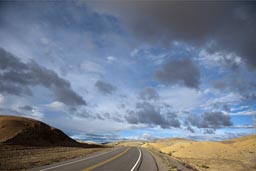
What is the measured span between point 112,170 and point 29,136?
172 feet

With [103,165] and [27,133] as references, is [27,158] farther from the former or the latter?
[27,133]

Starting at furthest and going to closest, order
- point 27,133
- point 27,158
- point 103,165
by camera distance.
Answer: point 27,133, point 27,158, point 103,165

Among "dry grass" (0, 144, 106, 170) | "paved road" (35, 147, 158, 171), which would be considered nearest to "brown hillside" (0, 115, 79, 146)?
"dry grass" (0, 144, 106, 170)

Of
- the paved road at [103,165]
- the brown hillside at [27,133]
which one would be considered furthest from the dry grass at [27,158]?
the brown hillside at [27,133]

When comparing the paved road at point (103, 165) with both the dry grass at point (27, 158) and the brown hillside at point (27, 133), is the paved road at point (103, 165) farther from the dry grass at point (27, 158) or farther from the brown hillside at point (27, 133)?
the brown hillside at point (27, 133)

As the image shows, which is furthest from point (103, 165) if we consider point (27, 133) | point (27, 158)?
point (27, 133)

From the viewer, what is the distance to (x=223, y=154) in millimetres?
57125

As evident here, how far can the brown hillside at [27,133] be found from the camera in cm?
5734

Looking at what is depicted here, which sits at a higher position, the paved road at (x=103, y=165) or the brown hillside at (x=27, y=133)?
the brown hillside at (x=27, y=133)

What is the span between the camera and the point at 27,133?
63.6 metres

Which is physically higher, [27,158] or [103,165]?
[27,158]

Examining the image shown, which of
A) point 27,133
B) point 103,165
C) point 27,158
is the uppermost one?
point 27,133

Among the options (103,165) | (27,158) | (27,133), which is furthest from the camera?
(27,133)

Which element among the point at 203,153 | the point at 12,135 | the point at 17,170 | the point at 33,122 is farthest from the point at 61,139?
the point at 17,170
